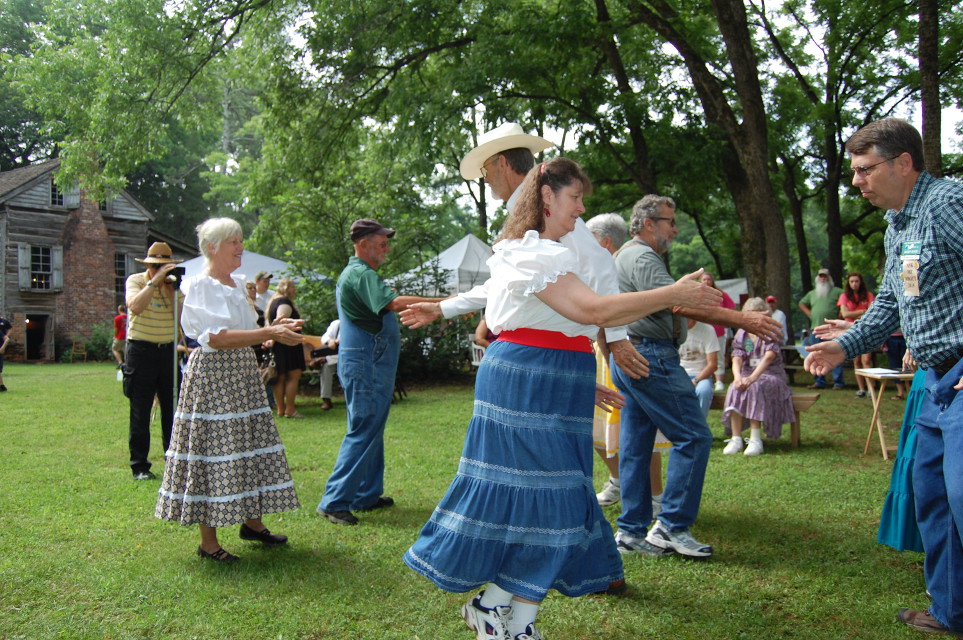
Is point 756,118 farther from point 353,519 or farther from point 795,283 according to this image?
point 795,283

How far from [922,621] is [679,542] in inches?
52.4

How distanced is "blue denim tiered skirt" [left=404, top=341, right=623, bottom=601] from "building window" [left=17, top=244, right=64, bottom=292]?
109 feet

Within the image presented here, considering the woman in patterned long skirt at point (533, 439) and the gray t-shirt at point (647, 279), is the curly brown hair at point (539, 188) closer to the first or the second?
Result: the woman in patterned long skirt at point (533, 439)

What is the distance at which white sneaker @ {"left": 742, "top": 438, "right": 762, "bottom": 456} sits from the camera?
25.8 ft

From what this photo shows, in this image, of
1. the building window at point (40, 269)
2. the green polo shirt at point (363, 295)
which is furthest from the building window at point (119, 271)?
the green polo shirt at point (363, 295)

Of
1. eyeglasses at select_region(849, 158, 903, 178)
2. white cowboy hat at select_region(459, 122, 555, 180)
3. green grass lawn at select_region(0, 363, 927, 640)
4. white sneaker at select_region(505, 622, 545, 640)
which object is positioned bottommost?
green grass lawn at select_region(0, 363, 927, 640)

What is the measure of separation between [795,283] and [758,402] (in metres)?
41.9

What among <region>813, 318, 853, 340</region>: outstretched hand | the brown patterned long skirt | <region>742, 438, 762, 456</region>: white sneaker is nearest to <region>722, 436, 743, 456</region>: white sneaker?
<region>742, 438, 762, 456</region>: white sneaker

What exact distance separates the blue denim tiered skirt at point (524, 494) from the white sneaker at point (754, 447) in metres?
5.25

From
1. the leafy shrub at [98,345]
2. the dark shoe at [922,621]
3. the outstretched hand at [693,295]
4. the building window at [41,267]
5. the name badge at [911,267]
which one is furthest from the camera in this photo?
the building window at [41,267]

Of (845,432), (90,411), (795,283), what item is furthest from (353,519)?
(795,283)

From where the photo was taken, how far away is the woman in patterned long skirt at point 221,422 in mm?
4258

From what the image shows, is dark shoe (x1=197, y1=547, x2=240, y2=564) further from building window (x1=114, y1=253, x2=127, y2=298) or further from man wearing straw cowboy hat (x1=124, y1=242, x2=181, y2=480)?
building window (x1=114, y1=253, x2=127, y2=298)

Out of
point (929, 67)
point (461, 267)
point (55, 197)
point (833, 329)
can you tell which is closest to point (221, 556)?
point (833, 329)
